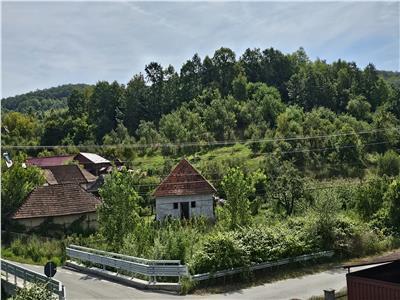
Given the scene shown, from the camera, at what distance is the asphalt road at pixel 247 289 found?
52.8ft

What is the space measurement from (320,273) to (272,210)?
Answer: 12.4m

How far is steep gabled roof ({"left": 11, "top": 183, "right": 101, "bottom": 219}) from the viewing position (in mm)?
30091

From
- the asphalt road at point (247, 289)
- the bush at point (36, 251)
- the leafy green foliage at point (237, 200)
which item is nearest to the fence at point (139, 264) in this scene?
the asphalt road at point (247, 289)

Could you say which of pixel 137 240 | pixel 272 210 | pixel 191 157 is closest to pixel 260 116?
pixel 191 157

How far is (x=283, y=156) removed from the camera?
50.1m

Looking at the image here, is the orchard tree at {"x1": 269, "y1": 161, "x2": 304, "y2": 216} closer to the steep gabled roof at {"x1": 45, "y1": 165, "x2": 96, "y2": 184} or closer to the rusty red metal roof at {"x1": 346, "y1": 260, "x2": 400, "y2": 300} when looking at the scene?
the rusty red metal roof at {"x1": 346, "y1": 260, "x2": 400, "y2": 300}

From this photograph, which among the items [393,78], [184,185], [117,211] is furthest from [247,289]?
[393,78]

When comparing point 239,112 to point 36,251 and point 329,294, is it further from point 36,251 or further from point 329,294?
point 329,294

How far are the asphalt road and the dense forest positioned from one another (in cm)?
149

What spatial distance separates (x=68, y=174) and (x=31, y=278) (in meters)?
35.9

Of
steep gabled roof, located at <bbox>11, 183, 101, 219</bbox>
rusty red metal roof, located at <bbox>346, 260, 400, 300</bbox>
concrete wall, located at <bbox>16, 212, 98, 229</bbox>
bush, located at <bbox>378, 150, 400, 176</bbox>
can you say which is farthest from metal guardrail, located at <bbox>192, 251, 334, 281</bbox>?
bush, located at <bbox>378, 150, 400, 176</bbox>

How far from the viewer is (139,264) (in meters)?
17.3

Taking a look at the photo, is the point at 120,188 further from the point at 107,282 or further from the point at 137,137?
the point at 137,137

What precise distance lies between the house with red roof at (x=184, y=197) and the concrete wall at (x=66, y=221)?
485 centimetres
